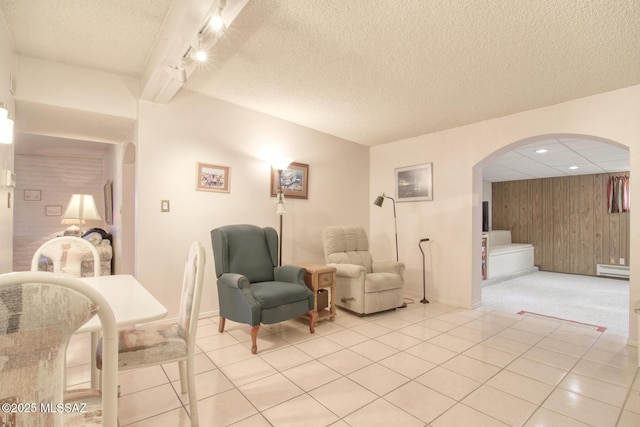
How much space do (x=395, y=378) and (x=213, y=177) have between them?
267cm

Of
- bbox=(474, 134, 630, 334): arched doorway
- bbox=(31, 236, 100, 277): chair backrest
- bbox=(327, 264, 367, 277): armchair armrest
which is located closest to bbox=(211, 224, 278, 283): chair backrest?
bbox=(327, 264, 367, 277): armchair armrest

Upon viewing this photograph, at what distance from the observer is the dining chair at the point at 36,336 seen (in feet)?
2.05

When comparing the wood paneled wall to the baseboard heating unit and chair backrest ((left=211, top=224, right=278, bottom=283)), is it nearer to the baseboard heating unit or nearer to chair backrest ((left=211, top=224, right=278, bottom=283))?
the baseboard heating unit

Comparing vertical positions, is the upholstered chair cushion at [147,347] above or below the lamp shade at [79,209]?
below

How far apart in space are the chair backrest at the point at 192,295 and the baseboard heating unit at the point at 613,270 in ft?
26.0

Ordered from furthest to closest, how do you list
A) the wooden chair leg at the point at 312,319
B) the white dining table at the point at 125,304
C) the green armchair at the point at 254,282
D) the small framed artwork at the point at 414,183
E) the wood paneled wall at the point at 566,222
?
the wood paneled wall at the point at 566,222 < the small framed artwork at the point at 414,183 < the wooden chair leg at the point at 312,319 < the green armchair at the point at 254,282 < the white dining table at the point at 125,304

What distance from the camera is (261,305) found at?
8.53 feet

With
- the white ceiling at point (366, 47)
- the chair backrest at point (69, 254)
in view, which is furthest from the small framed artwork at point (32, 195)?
the chair backrest at point (69, 254)

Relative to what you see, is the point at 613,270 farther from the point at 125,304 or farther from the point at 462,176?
the point at 125,304

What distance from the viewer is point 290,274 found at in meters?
3.10

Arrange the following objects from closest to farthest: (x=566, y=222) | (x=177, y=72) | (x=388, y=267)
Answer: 1. (x=177, y=72)
2. (x=388, y=267)
3. (x=566, y=222)

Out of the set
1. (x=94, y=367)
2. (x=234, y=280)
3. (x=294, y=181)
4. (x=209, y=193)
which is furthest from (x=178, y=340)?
(x=294, y=181)

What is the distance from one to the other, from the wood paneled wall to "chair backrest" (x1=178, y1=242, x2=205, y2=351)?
26.3 feet

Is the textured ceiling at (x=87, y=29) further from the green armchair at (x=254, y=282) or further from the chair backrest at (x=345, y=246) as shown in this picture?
the chair backrest at (x=345, y=246)
